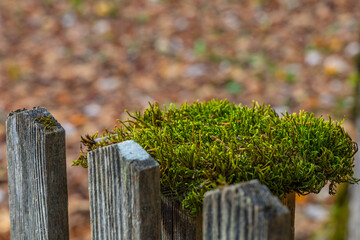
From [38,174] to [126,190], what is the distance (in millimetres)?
374

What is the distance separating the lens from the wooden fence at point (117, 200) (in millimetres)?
860

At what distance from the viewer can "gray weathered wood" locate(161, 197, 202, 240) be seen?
1.19 m

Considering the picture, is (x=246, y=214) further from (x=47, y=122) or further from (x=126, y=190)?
(x=47, y=122)

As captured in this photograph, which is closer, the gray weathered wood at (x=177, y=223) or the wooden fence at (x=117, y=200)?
the wooden fence at (x=117, y=200)

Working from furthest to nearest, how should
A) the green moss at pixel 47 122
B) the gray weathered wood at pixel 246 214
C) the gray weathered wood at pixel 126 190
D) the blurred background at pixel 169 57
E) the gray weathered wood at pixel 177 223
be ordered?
the blurred background at pixel 169 57
the green moss at pixel 47 122
the gray weathered wood at pixel 177 223
the gray weathered wood at pixel 126 190
the gray weathered wood at pixel 246 214

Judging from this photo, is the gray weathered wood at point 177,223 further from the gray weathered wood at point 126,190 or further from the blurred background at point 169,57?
the blurred background at point 169,57

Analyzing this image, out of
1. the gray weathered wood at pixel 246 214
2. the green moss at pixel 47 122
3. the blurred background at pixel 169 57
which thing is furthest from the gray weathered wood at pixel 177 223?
the blurred background at pixel 169 57

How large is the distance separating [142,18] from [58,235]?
4723 mm

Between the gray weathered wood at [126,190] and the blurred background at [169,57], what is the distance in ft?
7.40

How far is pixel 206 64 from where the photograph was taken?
5.05m

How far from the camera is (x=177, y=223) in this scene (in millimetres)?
1234

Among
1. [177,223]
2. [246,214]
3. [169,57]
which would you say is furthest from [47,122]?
[169,57]

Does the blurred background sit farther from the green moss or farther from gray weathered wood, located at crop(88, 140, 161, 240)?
gray weathered wood, located at crop(88, 140, 161, 240)

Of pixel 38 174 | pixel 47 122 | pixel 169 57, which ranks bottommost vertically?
pixel 38 174
